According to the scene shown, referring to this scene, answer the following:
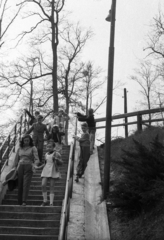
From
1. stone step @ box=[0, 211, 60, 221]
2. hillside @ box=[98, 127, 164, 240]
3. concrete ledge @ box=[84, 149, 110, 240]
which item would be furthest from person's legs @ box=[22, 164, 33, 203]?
hillside @ box=[98, 127, 164, 240]

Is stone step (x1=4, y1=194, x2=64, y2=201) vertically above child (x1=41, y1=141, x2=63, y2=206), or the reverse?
child (x1=41, y1=141, x2=63, y2=206)

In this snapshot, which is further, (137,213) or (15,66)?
(15,66)

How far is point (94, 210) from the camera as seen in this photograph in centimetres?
924

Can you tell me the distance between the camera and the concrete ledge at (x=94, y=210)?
319 inches

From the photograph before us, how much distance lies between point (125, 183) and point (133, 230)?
107cm

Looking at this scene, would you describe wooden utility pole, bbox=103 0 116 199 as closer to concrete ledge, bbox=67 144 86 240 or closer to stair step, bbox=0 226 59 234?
concrete ledge, bbox=67 144 86 240

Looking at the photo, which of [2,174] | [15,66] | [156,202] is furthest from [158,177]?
[15,66]

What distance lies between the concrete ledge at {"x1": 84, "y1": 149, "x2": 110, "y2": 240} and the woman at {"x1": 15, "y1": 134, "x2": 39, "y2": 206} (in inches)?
64.0

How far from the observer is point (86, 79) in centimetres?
3544

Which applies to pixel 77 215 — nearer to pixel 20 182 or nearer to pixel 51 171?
pixel 51 171

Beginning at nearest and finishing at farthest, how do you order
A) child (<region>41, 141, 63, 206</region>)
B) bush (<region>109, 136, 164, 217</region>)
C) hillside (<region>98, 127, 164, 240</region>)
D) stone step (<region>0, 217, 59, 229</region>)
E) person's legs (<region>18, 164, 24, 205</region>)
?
hillside (<region>98, 127, 164, 240</region>), bush (<region>109, 136, 164, 217</region>), stone step (<region>0, 217, 59, 229</region>), child (<region>41, 141, 63, 206</region>), person's legs (<region>18, 164, 24, 205</region>)

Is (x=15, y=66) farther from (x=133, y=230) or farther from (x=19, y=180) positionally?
(x=133, y=230)

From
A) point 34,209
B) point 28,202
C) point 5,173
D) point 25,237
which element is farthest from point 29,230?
point 5,173

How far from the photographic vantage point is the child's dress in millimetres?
9078
